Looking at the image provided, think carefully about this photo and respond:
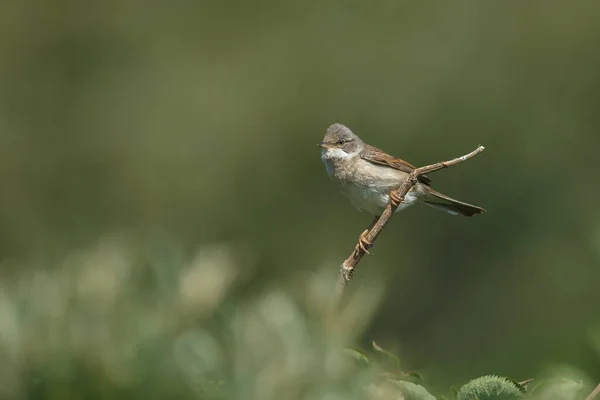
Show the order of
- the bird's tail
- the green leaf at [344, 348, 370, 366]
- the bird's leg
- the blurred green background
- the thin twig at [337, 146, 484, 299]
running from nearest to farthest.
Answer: the green leaf at [344, 348, 370, 366]
the thin twig at [337, 146, 484, 299]
the bird's leg
the bird's tail
the blurred green background

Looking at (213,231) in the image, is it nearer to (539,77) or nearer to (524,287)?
(524,287)

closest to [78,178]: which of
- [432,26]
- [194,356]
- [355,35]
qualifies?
[355,35]

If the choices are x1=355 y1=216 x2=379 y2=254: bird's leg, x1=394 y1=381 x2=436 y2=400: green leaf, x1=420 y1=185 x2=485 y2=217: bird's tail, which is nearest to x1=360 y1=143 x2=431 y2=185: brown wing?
x1=420 y1=185 x2=485 y2=217: bird's tail

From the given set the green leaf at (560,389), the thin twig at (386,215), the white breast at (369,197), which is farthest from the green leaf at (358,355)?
the white breast at (369,197)

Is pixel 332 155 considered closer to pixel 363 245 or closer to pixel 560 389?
pixel 363 245

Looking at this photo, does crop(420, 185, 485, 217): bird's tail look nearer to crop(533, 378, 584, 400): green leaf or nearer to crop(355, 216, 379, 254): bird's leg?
crop(355, 216, 379, 254): bird's leg
